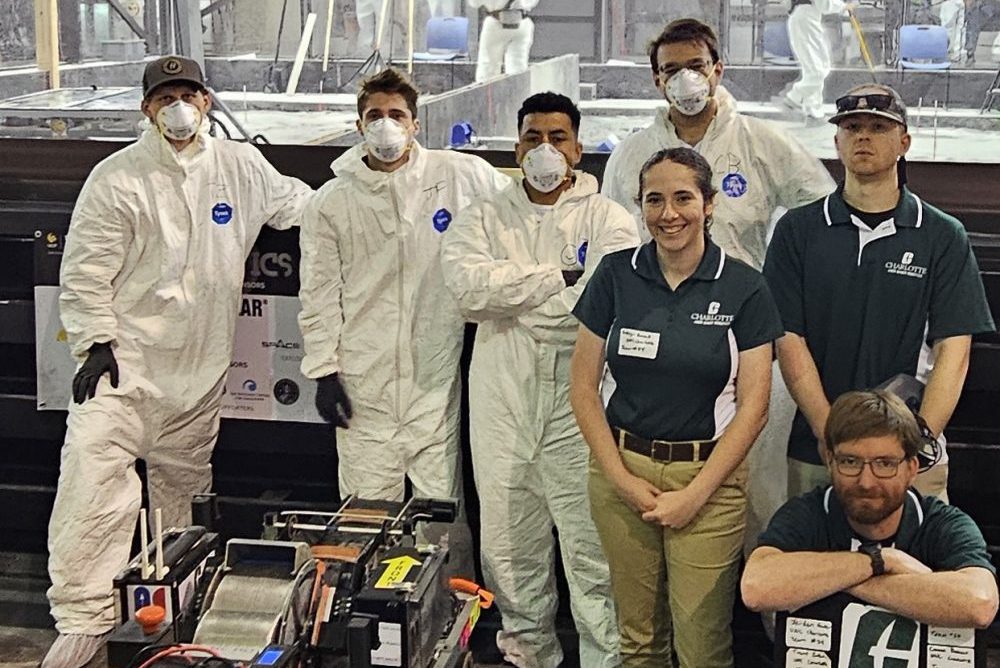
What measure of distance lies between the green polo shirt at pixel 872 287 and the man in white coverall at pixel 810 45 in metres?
2.81

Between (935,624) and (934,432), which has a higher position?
(934,432)

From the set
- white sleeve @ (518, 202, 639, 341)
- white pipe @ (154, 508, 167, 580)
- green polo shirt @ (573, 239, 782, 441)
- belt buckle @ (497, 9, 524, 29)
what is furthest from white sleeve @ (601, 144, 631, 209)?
belt buckle @ (497, 9, 524, 29)

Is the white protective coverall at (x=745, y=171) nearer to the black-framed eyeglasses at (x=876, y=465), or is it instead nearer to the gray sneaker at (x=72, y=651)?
the black-framed eyeglasses at (x=876, y=465)

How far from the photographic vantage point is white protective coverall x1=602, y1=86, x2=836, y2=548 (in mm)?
3156

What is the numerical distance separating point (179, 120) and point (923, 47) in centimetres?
381

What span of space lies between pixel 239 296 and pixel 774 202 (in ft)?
4.45

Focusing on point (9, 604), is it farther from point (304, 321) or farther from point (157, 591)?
point (157, 591)

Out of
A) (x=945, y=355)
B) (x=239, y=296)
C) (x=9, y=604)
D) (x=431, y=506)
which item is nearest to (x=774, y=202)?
(x=945, y=355)

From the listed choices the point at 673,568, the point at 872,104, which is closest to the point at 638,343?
the point at 673,568

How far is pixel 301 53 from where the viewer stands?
21.8 feet

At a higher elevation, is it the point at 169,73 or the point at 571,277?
the point at 169,73

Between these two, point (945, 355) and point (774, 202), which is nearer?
point (945, 355)

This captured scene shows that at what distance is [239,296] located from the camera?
3502 millimetres

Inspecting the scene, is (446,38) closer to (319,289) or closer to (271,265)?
(271,265)
